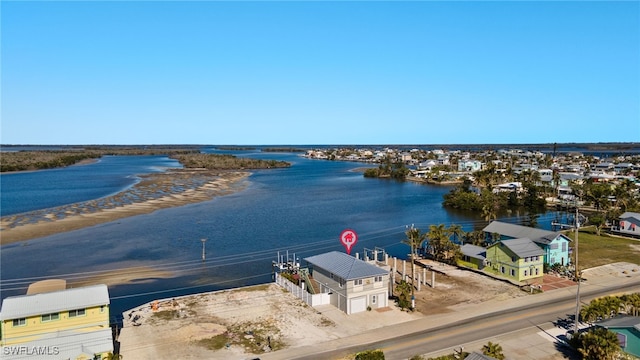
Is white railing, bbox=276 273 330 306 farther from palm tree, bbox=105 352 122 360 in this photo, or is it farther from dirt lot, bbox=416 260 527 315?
palm tree, bbox=105 352 122 360

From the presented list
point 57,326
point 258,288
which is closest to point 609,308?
point 258,288

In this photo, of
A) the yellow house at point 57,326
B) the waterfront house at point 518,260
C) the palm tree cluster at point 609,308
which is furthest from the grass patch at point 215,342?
the waterfront house at point 518,260

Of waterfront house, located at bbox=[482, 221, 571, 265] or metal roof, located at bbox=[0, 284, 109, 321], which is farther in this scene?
waterfront house, located at bbox=[482, 221, 571, 265]

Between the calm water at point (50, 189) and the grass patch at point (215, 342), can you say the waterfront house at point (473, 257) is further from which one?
the calm water at point (50, 189)

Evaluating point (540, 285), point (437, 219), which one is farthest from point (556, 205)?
point (540, 285)

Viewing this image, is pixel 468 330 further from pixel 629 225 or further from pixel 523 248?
pixel 629 225

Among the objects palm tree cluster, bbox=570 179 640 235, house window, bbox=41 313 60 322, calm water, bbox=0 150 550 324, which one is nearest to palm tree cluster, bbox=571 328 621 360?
calm water, bbox=0 150 550 324
